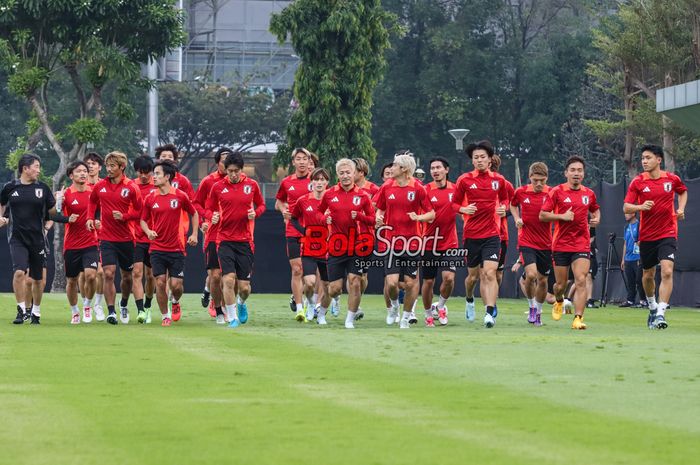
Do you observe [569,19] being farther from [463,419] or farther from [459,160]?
[463,419]

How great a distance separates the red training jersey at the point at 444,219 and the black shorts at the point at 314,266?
1776 millimetres

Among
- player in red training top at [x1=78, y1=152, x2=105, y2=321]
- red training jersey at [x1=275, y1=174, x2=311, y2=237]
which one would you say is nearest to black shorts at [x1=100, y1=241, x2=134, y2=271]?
player in red training top at [x1=78, y1=152, x2=105, y2=321]

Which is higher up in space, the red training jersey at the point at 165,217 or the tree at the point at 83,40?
the tree at the point at 83,40

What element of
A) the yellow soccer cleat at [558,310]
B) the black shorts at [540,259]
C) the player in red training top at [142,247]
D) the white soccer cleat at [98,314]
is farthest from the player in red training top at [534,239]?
the white soccer cleat at [98,314]

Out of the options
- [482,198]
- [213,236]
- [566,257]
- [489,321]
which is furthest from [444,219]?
[213,236]

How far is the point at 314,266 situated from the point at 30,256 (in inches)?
152

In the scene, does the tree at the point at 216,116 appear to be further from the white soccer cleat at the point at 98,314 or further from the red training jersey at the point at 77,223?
the red training jersey at the point at 77,223

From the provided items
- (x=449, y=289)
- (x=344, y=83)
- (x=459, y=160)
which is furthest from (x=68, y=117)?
(x=449, y=289)

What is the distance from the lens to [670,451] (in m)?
8.78

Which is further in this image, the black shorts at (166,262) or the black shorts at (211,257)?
the black shorts at (211,257)

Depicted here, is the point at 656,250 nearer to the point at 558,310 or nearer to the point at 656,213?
the point at 656,213

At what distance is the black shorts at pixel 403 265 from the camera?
68.2 feet

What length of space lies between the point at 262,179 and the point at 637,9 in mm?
40023

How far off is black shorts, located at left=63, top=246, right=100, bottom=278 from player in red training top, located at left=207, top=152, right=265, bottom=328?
1.85 m
